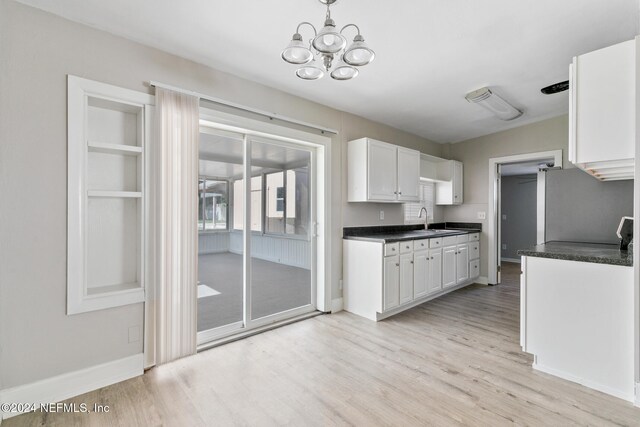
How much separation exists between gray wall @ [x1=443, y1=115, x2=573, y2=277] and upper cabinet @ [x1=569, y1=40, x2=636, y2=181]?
9.19 feet

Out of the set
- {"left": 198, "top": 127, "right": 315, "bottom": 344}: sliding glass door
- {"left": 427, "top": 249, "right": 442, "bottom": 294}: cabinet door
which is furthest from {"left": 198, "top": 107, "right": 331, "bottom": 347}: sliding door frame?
{"left": 427, "top": 249, "right": 442, "bottom": 294}: cabinet door

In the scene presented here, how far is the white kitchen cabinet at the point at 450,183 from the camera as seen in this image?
5227 mm

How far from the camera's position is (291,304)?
140 inches

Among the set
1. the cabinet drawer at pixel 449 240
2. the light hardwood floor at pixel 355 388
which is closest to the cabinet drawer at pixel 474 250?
the cabinet drawer at pixel 449 240

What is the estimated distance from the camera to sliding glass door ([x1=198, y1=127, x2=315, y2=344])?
2.97 meters

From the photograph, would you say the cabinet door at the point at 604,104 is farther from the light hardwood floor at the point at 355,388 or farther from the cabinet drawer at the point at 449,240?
the cabinet drawer at the point at 449,240

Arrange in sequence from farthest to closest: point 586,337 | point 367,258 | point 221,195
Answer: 1. point 367,258
2. point 221,195
3. point 586,337

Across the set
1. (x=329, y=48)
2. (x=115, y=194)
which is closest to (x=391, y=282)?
(x=329, y=48)

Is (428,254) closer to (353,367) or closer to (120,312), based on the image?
(353,367)

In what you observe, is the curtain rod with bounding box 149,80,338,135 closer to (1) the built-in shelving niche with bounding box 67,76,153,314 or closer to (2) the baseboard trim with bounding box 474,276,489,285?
(1) the built-in shelving niche with bounding box 67,76,153,314

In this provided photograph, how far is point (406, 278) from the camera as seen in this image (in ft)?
11.8

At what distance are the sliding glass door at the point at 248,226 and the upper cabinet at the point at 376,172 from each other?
1.92 ft

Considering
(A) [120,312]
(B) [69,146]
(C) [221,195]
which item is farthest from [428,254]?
(B) [69,146]

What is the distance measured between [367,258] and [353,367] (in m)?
1.38
